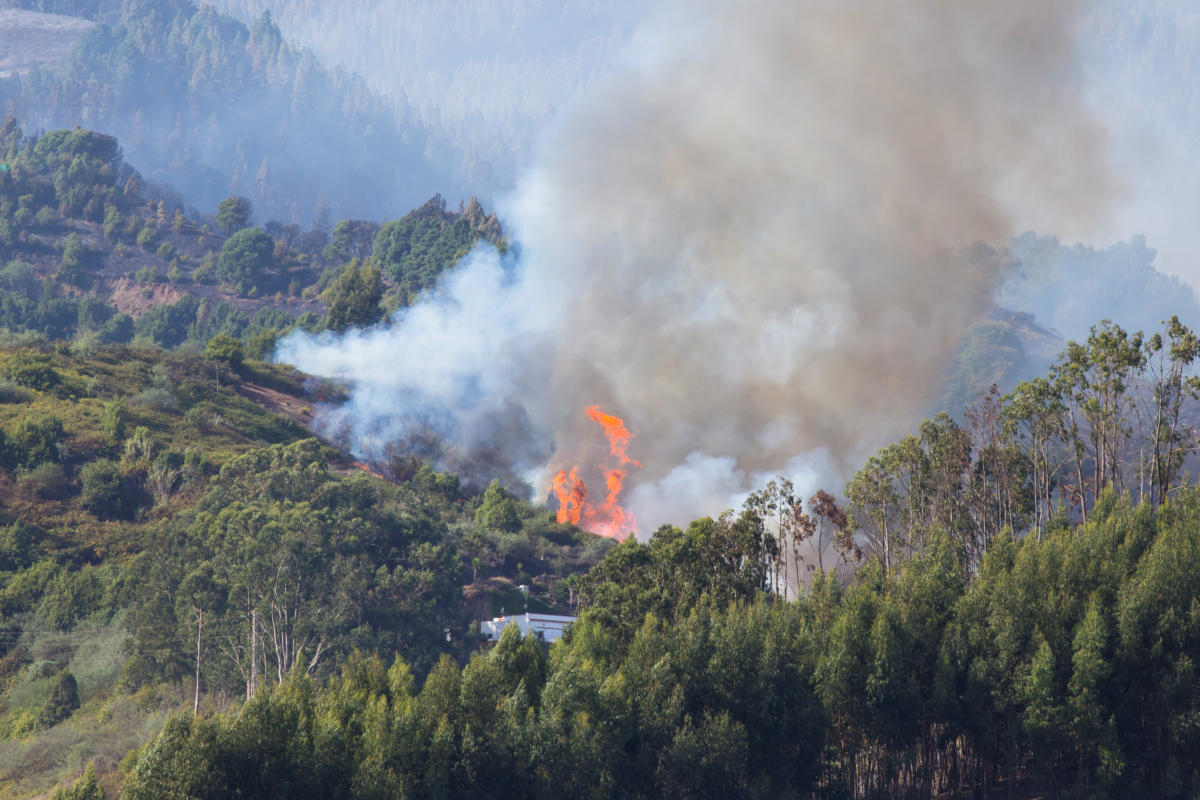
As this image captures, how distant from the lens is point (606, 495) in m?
101

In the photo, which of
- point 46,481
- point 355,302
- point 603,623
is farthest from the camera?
point 355,302

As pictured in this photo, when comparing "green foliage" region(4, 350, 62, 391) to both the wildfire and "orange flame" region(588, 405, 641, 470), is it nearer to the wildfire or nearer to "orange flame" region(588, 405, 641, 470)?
the wildfire

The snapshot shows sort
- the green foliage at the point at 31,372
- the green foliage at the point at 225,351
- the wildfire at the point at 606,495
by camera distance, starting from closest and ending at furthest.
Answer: the wildfire at the point at 606,495 → the green foliage at the point at 31,372 → the green foliage at the point at 225,351

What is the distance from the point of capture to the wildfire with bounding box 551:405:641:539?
99938mm

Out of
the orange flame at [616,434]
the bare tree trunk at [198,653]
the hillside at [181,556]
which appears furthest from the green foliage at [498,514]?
the bare tree trunk at [198,653]

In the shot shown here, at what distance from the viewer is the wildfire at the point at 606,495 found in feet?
328

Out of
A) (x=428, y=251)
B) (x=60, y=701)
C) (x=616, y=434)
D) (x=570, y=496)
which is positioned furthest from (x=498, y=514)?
(x=428, y=251)

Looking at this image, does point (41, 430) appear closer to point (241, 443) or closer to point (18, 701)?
point (241, 443)

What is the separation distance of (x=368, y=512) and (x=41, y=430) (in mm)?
28307

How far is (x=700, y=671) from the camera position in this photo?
45188 millimetres

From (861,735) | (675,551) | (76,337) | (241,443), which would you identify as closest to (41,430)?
(241,443)

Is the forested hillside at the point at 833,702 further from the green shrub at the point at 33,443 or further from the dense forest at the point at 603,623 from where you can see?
the green shrub at the point at 33,443

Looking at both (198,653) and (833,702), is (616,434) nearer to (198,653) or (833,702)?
(198,653)

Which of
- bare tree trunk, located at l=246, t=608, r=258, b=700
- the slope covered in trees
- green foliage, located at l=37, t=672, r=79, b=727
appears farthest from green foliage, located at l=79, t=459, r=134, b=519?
the slope covered in trees
